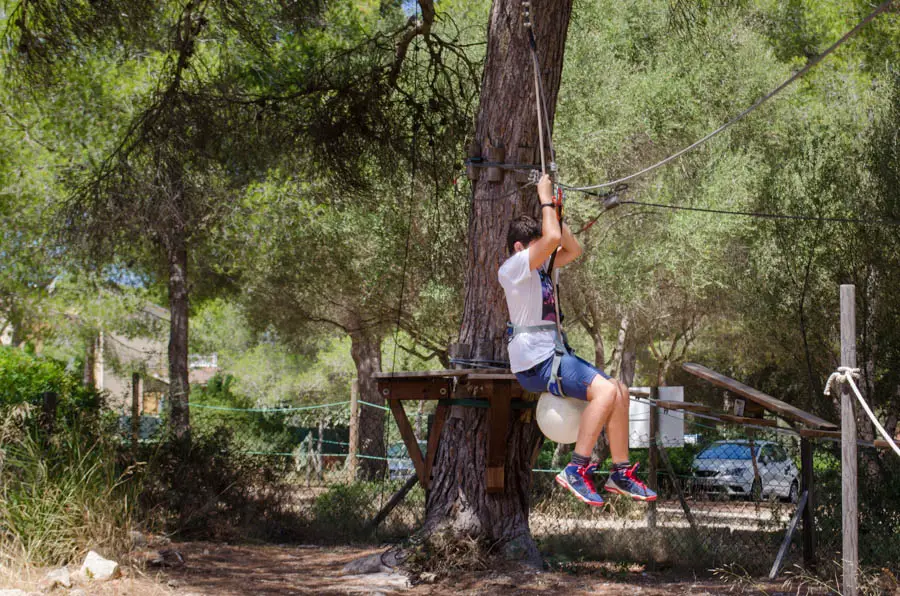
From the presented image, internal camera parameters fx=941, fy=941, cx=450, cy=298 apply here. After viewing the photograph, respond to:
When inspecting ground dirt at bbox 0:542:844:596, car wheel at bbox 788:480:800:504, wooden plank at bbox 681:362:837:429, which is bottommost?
ground dirt at bbox 0:542:844:596

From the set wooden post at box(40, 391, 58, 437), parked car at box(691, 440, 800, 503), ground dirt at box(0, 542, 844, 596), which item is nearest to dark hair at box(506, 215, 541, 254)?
ground dirt at box(0, 542, 844, 596)

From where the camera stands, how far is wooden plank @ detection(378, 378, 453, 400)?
6.53 meters

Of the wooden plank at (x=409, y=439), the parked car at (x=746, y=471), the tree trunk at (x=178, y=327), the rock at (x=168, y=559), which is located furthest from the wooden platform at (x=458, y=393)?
the tree trunk at (x=178, y=327)

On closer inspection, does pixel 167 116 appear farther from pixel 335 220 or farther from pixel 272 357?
pixel 272 357

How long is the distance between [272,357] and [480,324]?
1288 inches

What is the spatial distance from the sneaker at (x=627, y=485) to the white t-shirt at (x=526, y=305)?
2.35 feet

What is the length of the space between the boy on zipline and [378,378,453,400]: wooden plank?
60.7 inches

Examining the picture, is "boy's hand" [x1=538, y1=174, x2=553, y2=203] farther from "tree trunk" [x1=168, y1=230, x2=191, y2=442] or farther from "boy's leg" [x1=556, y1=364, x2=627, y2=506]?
"tree trunk" [x1=168, y1=230, x2=191, y2=442]

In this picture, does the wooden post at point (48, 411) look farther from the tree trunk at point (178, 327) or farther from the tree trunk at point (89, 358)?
the tree trunk at point (89, 358)

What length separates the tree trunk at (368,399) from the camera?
14562 mm

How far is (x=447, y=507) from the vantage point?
657 cm

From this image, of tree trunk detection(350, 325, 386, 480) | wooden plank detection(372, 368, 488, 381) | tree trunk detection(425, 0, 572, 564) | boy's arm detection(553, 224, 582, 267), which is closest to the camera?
boy's arm detection(553, 224, 582, 267)

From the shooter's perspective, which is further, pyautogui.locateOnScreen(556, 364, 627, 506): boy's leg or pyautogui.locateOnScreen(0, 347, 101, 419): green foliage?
pyautogui.locateOnScreen(0, 347, 101, 419): green foliage

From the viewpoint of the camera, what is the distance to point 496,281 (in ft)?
21.8
